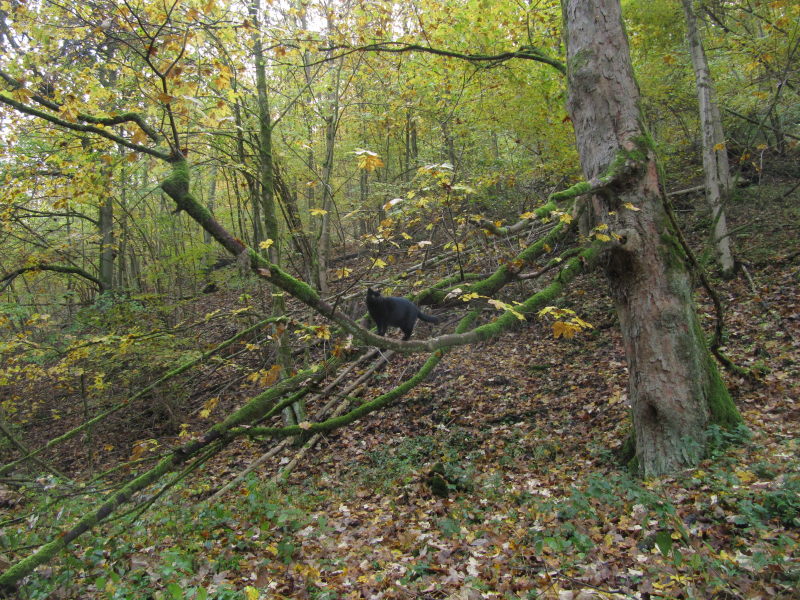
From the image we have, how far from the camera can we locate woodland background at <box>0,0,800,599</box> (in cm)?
388

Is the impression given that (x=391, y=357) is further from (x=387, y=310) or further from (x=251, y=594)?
(x=251, y=594)

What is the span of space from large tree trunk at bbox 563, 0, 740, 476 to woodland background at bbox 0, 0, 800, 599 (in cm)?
38

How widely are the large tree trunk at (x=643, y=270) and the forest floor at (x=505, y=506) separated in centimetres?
40

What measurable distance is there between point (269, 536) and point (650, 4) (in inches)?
529

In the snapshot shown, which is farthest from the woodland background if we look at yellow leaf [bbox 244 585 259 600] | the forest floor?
yellow leaf [bbox 244 585 259 600]

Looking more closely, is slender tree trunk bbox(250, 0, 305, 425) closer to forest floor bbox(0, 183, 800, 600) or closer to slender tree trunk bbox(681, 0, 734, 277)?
forest floor bbox(0, 183, 800, 600)

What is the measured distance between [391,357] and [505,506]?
6074mm

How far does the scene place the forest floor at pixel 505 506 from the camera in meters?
3.46

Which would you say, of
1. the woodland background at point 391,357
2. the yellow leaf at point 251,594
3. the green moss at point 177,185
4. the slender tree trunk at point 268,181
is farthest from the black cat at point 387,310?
the yellow leaf at point 251,594

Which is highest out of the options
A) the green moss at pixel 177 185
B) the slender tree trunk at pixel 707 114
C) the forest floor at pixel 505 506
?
the slender tree trunk at pixel 707 114

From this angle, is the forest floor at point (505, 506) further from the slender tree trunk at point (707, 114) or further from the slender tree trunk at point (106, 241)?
the slender tree trunk at point (106, 241)

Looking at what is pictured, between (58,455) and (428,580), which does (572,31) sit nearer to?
(428,580)

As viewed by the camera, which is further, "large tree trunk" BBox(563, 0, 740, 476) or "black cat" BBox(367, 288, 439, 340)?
"black cat" BBox(367, 288, 439, 340)

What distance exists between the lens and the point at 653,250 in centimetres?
485
